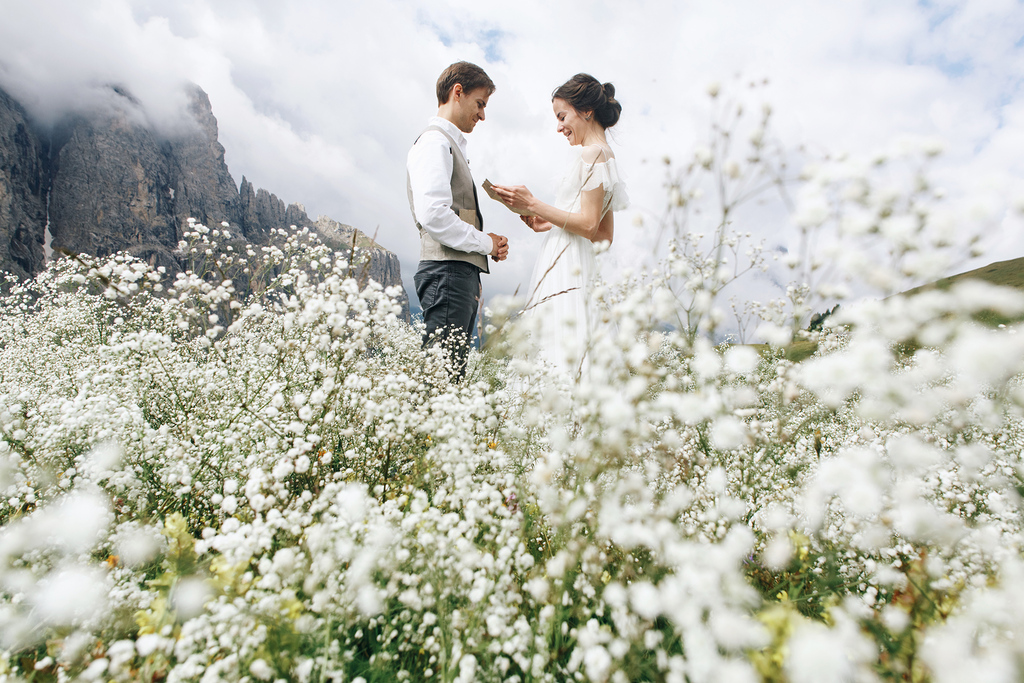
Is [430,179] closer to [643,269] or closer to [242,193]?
[643,269]

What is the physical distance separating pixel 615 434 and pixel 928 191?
1028 mm

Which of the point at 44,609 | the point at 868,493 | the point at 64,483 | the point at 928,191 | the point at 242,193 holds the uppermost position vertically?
the point at 242,193

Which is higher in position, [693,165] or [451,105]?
[451,105]

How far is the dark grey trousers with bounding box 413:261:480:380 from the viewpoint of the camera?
411 centimetres

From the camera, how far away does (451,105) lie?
4.14m

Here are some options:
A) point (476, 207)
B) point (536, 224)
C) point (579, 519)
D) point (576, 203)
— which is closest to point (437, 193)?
point (476, 207)

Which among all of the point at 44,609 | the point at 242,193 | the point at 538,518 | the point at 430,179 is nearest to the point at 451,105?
the point at 430,179

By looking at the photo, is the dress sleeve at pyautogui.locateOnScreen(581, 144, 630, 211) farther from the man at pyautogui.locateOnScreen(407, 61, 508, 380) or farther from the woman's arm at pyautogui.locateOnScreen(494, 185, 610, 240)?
the man at pyautogui.locateOnScreen(407, 61, 508, 380)

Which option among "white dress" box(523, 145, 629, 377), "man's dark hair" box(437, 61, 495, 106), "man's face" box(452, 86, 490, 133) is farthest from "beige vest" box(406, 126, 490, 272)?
"white dress" box(523, 145, 629, 377)

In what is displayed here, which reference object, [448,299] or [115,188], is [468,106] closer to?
[448,299]

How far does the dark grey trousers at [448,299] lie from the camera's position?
4.11 metres

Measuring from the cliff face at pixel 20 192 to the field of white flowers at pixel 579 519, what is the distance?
81257 millimetres

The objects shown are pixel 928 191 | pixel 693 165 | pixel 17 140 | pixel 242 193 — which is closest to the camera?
pixel 928 191

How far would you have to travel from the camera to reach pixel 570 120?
14.8 ft
